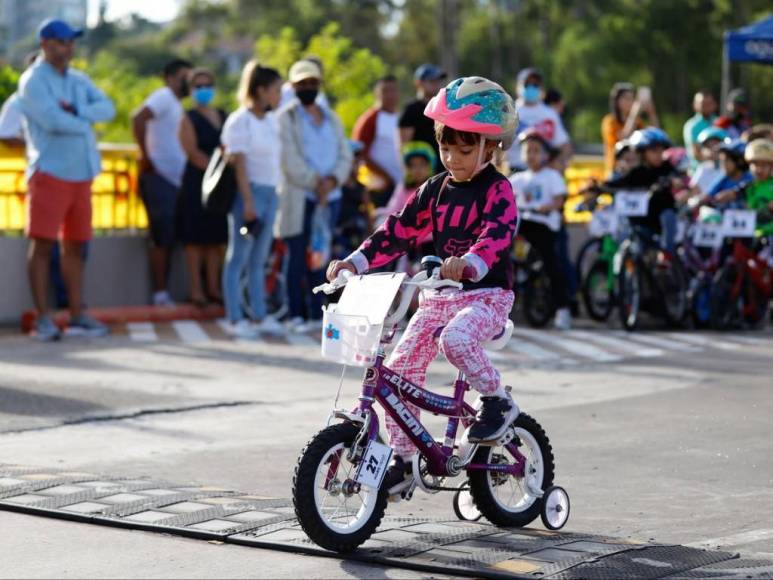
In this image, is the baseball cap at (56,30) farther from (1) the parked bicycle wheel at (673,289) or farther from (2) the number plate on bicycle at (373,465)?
(2) the number plate on bicycle at (373,465)

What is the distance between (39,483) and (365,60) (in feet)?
107

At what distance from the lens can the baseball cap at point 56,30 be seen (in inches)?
512

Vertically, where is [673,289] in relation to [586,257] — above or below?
below

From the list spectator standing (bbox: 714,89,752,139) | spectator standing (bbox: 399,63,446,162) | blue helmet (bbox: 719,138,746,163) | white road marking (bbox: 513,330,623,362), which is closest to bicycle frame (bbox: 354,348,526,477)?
white road marking (bbox: 513,330,623,362)

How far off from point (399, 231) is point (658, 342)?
758 centimetres

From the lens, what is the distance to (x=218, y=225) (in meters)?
15.6

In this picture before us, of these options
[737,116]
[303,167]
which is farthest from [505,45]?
[303,167]

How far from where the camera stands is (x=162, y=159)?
15.7 metres

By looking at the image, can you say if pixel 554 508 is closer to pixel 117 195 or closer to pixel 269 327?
pixel 269 327

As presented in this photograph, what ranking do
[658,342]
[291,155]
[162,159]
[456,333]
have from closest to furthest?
[456,333] < [658,342] < [291,155] < [162,159]

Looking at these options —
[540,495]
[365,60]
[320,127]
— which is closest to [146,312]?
[320,127]

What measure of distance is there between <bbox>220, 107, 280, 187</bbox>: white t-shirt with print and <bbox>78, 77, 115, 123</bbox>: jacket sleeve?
935 mm

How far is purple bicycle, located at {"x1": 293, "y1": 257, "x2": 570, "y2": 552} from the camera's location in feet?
20.8

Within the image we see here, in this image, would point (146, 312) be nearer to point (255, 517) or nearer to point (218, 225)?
point (218, 225)
